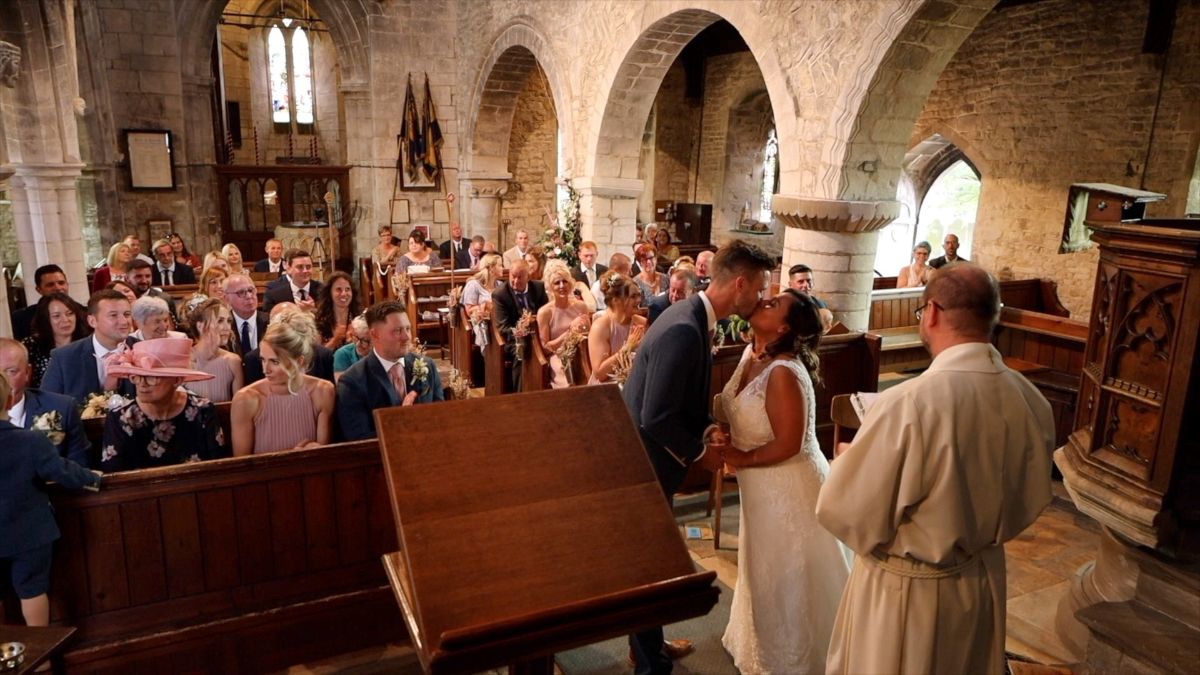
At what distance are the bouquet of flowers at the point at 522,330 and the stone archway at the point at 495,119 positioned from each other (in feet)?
20.9

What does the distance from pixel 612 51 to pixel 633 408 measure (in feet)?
24.6

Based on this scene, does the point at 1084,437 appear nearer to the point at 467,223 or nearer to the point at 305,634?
the point at 305,634

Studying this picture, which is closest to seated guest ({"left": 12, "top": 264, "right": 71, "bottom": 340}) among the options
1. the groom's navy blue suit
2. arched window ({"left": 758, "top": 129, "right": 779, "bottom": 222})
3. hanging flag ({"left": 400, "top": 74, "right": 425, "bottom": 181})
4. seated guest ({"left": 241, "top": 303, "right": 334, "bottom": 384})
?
seated guest ({"left": 241, "top": 303, "right": 334, "bottom": 384})

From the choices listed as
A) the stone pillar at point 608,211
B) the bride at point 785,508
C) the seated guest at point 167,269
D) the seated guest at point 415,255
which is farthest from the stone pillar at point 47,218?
the bride at point 785,508

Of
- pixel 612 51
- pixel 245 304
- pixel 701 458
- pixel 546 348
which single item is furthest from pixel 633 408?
pixel 612 51

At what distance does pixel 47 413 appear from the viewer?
3389 millimetres

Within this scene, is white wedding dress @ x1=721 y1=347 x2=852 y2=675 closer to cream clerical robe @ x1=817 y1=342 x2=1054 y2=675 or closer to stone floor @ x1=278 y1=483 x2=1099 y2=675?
stone floor @ x1=278 y1=483 x2=1099 y2=675

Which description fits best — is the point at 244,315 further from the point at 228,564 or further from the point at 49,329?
the point at 228,564

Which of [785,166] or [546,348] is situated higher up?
[785,166]

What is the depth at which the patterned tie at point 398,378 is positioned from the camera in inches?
155

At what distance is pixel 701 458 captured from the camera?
3.20 meters

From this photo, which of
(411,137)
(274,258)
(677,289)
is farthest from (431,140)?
(677,289)

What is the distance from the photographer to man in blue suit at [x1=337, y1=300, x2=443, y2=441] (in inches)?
149

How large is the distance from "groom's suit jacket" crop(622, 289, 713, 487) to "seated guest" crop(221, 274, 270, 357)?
3.51m
